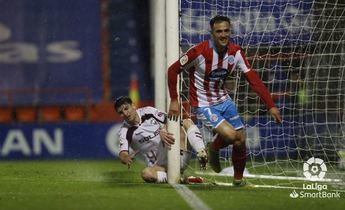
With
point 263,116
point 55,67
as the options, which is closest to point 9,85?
point 55,67

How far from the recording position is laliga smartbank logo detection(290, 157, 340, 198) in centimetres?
731

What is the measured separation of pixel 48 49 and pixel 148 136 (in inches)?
237

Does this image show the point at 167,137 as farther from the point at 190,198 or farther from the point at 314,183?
the point at 314,183

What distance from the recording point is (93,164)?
39.8 feet

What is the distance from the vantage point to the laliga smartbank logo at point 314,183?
7.31 m

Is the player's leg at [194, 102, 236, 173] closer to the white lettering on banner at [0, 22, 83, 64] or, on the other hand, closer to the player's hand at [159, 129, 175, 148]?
the player's hand at [159, 129, 175, 148]

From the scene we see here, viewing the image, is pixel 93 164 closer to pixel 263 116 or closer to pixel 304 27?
pixel 263 116

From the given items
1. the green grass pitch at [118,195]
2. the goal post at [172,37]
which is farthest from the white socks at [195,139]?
the green grass pitch at [118,195]

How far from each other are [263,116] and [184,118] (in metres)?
2.32

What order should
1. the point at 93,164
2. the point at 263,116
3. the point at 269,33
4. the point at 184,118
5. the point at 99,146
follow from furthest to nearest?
the point at 99,146, the point at 93,164, the point at 263,116, the point at 269,33, the point at 184,118

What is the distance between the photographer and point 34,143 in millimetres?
13094

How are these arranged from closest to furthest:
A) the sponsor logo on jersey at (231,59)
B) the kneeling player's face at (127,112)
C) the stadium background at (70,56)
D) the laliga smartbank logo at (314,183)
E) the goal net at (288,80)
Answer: the laliga smartbank logo at (314,183), the sponsor logo on jersey at (231,59), the kneeling player's face at (127,112), the goal net at (288,80), the stadium background at (70,56)

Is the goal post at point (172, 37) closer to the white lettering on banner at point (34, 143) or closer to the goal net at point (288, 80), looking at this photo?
the goal net at point (288, 80)

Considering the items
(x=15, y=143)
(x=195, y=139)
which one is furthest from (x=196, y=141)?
(x=15, y=143)
